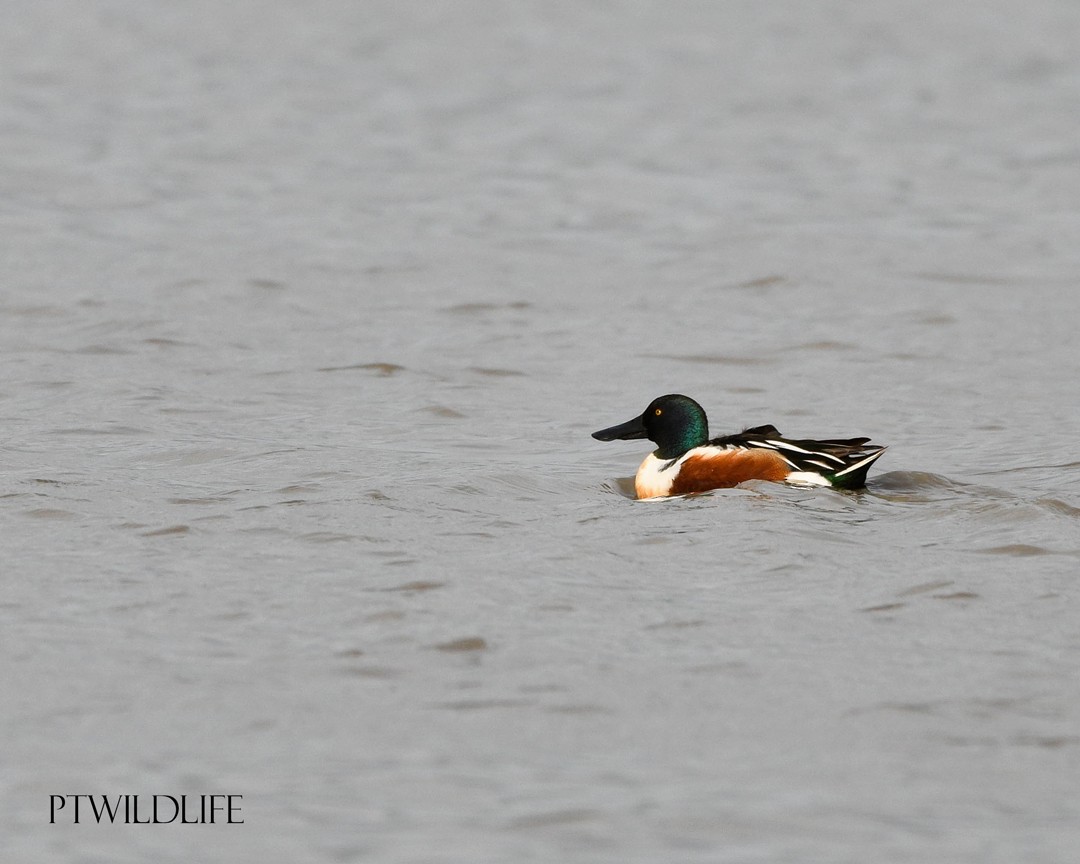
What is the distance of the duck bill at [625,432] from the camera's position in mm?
10273

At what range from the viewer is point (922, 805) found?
5.28 m

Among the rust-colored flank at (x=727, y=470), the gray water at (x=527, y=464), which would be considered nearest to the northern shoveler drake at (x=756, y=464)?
the rust-colored flank at (x=727, y=470)

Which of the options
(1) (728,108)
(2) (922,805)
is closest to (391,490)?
(2) (922,805)

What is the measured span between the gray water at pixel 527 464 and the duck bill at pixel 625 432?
26 centimetres

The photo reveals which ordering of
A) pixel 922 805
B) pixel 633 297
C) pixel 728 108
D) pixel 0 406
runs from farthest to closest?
pixel 728 108, pixel 633 297, pixel 0 406, pixel 922 805

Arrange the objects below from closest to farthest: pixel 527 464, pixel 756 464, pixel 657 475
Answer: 1. pixel 756 464
2. pixel 657 475
3. pixel 527 464

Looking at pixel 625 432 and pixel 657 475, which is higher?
pixel 625 432

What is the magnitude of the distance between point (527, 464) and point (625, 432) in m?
0.59

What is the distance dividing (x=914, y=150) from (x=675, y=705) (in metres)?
17.2

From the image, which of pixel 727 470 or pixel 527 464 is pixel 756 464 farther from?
pixel 527 464

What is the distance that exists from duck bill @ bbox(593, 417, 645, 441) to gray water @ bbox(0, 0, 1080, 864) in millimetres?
257

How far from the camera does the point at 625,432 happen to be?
1030cm

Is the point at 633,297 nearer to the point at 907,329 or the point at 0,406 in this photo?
the point at 907,329

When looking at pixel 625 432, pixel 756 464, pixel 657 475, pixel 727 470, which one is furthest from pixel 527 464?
pixel 756 464
